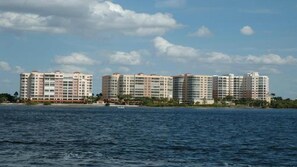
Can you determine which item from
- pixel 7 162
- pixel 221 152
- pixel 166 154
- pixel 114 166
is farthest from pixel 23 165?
pixel 221 152

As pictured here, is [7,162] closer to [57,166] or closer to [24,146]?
[57,166]

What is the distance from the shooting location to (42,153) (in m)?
41.0

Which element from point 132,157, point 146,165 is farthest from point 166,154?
point 146,165

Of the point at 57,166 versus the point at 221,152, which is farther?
the point at 221,152

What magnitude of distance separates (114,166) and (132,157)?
5.77m

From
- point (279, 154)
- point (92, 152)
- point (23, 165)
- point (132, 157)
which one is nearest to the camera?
point (23, 165)

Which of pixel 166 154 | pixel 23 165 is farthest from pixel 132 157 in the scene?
pixel 23 165

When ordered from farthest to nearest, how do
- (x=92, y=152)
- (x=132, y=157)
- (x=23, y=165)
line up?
(x=92, y=152), (x=132, y=157), (x=23, y=165)

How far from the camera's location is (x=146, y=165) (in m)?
35.5

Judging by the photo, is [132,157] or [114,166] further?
[132,157]

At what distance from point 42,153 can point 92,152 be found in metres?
4.05

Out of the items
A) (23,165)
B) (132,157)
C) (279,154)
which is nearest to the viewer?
(23,165)

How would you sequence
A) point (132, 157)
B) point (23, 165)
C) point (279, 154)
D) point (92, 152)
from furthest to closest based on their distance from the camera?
point (279, 154), point (92, 152), point (132, 157), point (23, 165)

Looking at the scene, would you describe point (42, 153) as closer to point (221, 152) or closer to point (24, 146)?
point (24, 146)
